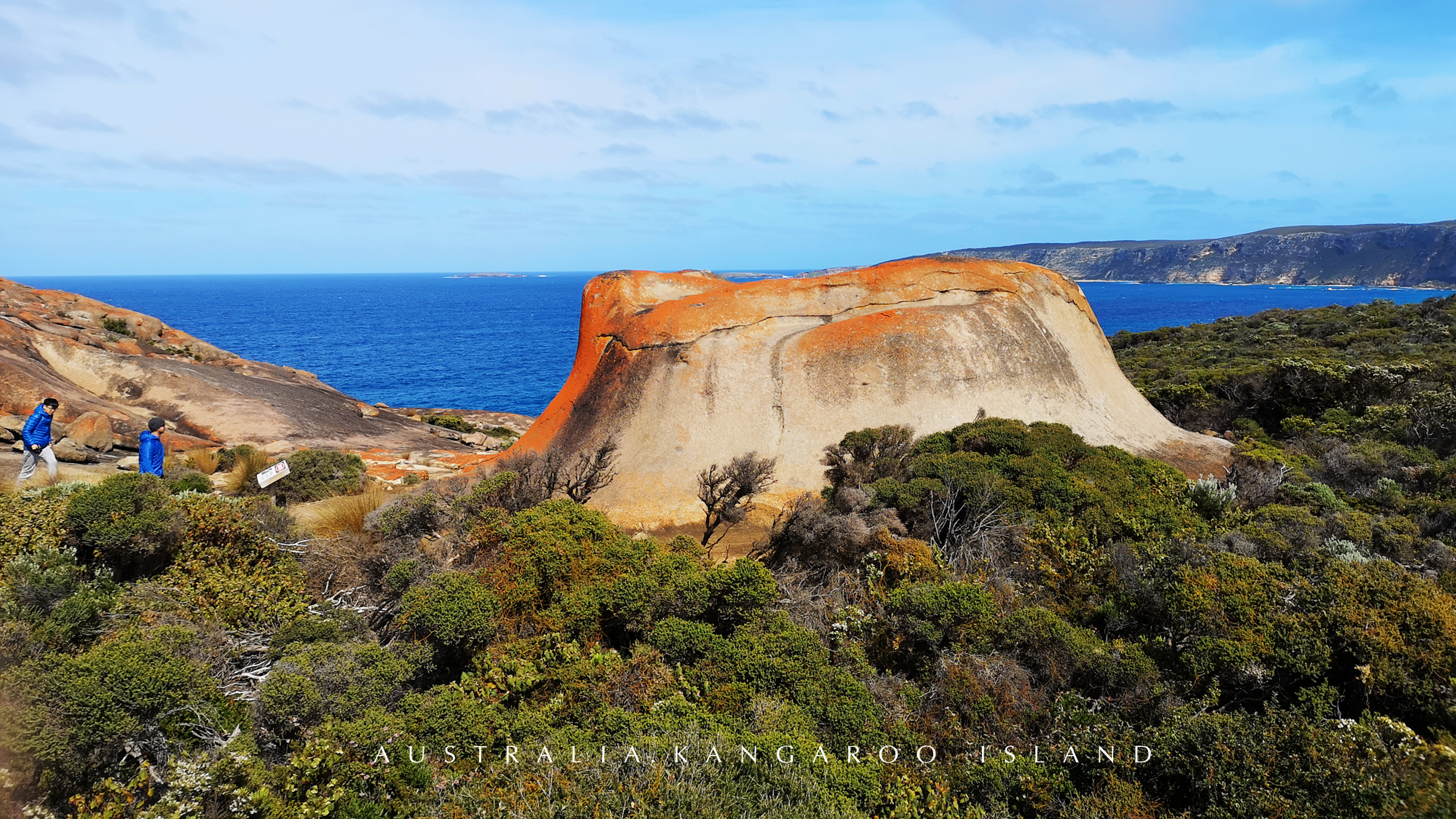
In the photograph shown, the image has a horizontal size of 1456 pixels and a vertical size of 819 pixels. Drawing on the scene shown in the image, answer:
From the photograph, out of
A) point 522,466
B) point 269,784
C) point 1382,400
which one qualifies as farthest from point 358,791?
point 1382,400

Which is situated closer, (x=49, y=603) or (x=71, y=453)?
(x=49, y=603)

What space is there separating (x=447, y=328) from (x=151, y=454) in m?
98.9

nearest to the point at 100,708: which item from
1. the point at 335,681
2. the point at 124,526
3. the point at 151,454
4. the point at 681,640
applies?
the point at 335,681

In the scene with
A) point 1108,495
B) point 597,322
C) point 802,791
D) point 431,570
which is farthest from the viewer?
point 597,322

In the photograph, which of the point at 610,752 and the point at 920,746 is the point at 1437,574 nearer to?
the point at 920,746

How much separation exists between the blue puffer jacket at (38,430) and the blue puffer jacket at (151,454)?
1.90 m

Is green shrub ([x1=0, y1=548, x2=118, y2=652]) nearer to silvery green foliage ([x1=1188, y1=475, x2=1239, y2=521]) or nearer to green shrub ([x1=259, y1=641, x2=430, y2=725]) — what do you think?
green shrub ([x1=259, y1=641, x2=430, y2=725])

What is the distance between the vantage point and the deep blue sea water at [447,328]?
58438mm

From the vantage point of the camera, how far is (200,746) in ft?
17.4

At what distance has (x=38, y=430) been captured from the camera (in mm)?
11688

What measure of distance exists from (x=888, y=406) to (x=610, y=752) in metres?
8.73

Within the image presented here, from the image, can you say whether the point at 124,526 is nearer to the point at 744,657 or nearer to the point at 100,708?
the point at 100,708

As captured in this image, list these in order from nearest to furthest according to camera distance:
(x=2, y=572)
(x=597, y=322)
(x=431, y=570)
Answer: (x=2, y=572) < (x=431, y=570) < (x=597, y=322)

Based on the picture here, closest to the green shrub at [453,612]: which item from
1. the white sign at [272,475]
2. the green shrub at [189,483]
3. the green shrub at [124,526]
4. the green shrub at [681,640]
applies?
the green shrub at [681,640]
